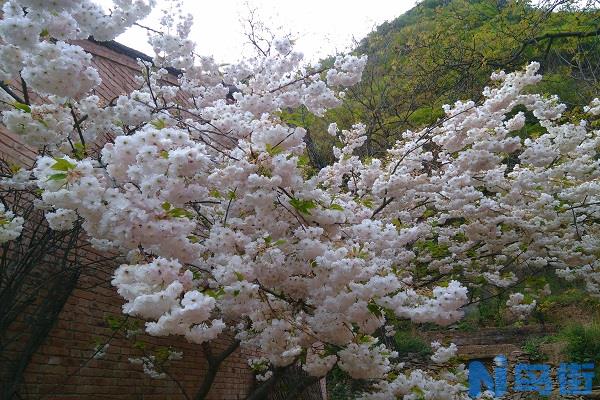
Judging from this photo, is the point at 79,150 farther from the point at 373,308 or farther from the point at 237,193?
the point at 373,308

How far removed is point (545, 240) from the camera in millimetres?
6930

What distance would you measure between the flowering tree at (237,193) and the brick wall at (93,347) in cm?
83

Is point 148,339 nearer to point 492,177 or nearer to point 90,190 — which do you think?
point 90,190

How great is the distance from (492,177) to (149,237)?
15.5ft

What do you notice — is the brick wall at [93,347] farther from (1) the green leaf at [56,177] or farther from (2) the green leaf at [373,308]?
(2) the green leaf at [373,308]

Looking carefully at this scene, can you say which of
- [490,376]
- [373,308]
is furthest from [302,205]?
[490,376]

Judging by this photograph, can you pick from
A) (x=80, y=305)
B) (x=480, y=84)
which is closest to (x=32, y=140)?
(x=80, y=305)

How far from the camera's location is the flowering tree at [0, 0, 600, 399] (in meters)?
2.66

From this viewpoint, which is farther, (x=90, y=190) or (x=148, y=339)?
(x=148, y=339)

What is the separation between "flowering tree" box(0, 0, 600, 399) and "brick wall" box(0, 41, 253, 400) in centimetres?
83

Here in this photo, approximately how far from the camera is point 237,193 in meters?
3.50

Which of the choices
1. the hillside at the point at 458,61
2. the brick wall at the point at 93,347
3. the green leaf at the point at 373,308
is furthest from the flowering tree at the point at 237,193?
the hillside at the point at 458,61

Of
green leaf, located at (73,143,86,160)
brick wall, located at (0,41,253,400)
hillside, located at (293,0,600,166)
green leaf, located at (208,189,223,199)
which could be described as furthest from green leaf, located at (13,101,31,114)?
hillside, located at (293,0,600,166)

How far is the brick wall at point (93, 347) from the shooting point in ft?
13.9
